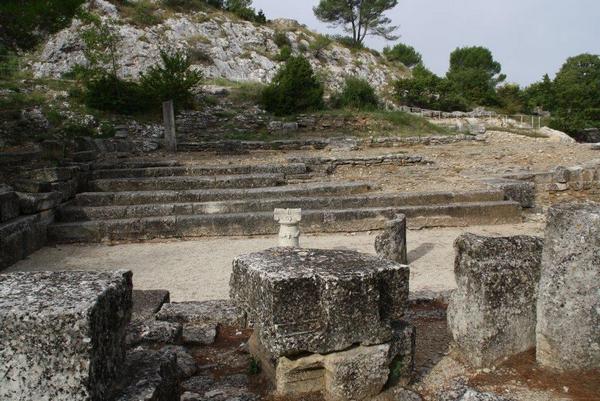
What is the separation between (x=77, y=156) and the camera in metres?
12.1

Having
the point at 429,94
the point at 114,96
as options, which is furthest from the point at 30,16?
the point at 429,94

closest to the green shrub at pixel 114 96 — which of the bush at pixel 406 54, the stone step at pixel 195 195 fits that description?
the stone step at pixel 195 195

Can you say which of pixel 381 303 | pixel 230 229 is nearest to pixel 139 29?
pixel 230 229

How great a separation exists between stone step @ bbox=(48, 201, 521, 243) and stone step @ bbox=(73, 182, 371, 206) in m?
0.94

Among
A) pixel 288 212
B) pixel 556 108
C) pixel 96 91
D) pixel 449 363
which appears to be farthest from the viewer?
pixel 556 108

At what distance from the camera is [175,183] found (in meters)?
11.0

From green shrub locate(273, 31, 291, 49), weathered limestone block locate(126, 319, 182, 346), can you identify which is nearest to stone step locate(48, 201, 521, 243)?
weathered limestone block locate(126, 319, 182, 346)

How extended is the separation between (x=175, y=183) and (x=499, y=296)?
29.1 feet

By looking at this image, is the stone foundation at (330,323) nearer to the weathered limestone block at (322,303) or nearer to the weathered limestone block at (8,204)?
the weathered limestone block at (322,303)

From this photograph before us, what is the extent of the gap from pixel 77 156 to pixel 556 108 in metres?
46.1

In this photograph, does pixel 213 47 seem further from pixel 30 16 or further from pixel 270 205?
pixel 270 205

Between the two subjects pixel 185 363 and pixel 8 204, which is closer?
pixel 185 363

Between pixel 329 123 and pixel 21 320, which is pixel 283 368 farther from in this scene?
pixel 329 123

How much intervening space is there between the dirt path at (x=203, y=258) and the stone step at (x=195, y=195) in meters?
1.50
